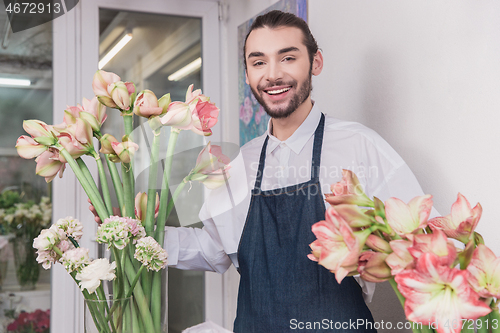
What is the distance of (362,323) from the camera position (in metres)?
1.02

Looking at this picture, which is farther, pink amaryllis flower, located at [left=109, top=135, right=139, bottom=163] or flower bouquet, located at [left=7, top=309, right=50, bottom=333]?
flower bouquet, located at [left=7, top=309, right=50, bottom=333]

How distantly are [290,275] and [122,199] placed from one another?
432mm

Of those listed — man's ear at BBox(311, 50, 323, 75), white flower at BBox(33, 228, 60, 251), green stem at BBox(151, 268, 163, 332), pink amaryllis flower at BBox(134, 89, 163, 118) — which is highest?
man's ear at BBox(311, 50, 323, 75)

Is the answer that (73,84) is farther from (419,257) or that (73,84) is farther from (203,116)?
(419,257)

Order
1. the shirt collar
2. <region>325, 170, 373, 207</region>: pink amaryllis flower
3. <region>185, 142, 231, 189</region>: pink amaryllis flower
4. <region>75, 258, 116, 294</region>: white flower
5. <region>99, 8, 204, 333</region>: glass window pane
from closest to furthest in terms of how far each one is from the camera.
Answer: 1. <region>325, 170, 373, 207</region>: pink amaryllis flower
2. <region>75, 258, 116, 294</region>: white flower
3. <region>185, 142, 231, 189</region>: pink amaryllis flower
4. the shirt collar
5. <region>99, 8, 204, 333</region>: glass window pane

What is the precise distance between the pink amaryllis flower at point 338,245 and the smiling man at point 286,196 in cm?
51

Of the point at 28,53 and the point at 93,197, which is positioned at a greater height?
the point at 28,53

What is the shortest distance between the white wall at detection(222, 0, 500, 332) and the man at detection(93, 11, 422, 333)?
0.36 ft

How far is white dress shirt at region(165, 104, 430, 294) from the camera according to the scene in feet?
3.47

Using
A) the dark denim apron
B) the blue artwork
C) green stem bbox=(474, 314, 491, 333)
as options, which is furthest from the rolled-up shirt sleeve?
green stem bbox=(474, 314, 491, 333)

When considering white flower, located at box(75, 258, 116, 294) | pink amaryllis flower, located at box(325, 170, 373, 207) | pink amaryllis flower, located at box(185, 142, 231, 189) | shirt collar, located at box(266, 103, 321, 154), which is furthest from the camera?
shirt collar, located at box(266, 103, 321, 154)

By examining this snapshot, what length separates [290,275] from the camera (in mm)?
1066

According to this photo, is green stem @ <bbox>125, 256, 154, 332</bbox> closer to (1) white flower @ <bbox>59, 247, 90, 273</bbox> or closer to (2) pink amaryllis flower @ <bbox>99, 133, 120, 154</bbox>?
(1) white flower @ <bbox>59, 247, 90, 273</bbox>

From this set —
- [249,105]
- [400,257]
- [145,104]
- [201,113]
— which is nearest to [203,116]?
[201,113]
